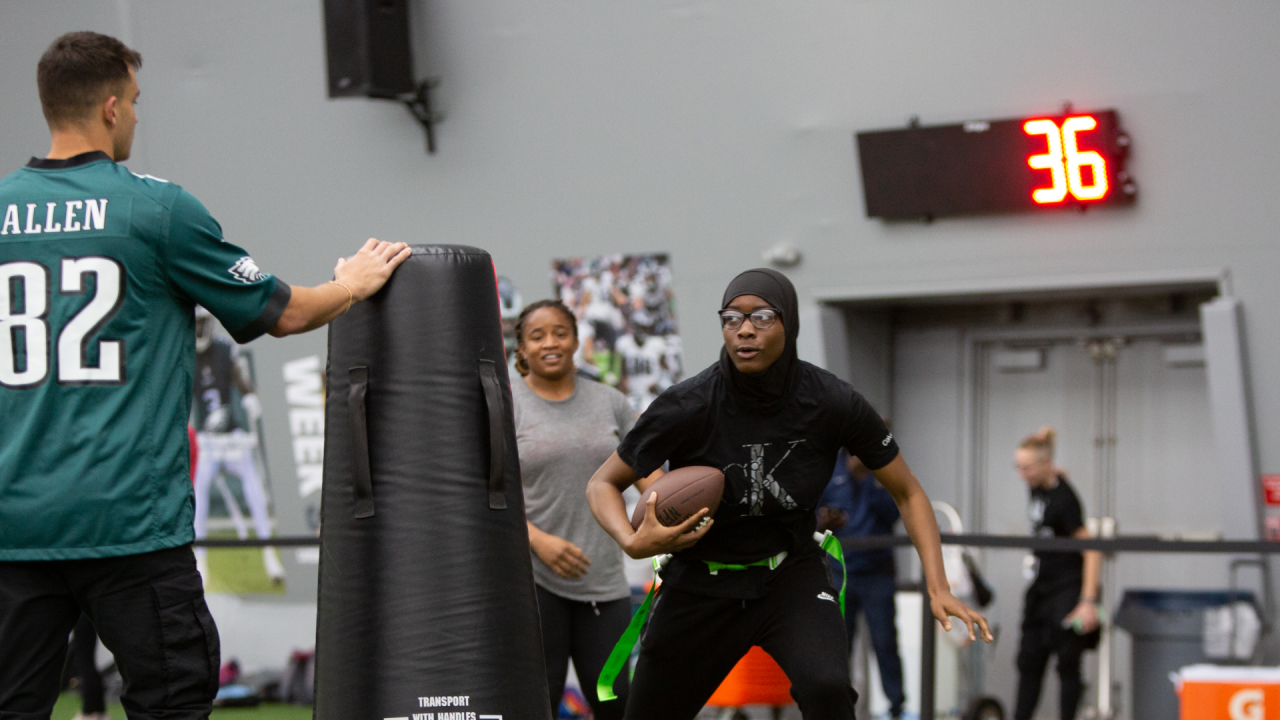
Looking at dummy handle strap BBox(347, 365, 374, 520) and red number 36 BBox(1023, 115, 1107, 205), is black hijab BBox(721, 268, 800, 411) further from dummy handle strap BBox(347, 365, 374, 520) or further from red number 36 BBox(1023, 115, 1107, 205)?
red number 36 BBox(1023, 115, 1107, 205)

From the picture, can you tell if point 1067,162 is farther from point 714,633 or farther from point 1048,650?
point 714,633

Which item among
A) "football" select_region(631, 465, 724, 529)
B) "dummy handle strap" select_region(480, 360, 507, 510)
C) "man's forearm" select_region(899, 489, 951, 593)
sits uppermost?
"dummy handle strap" select_region(480, 360, 507, 510)

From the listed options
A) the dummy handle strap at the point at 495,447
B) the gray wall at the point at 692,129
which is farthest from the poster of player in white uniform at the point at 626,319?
the dummy handle strap at the point at 495,447

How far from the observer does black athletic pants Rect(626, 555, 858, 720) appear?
13.4 feet

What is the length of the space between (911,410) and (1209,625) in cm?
267

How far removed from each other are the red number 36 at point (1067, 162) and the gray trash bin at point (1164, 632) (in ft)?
8.07

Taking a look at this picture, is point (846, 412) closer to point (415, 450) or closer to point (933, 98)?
point (415, 450)

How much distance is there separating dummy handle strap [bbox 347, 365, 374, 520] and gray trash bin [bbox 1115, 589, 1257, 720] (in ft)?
18.3

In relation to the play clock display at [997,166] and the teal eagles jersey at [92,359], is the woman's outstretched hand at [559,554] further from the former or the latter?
the play clock display at [997,166]

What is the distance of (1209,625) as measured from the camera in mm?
7809

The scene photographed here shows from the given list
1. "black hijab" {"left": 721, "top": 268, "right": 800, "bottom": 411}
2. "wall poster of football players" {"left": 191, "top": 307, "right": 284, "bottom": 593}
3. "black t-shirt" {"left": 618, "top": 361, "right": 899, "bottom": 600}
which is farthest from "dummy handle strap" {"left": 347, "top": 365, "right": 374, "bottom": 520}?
"wall poster of football players" {"left": 191, "top": 307, "right": 284, "bottom": 593}

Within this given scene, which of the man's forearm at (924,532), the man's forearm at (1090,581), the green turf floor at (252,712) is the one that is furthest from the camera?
the green turf floor at (252,712)

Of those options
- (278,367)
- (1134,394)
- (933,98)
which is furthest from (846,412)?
(278,367)

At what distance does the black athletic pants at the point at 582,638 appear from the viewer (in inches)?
191
